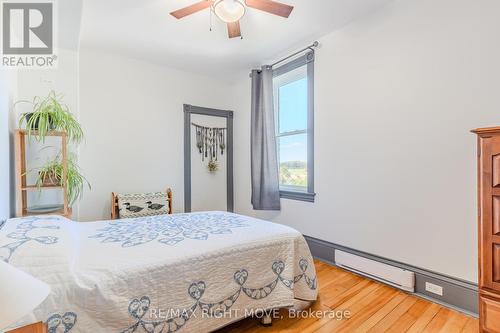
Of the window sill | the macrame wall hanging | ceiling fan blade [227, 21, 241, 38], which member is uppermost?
ceiling fan blade [227, 21, 241, 38]


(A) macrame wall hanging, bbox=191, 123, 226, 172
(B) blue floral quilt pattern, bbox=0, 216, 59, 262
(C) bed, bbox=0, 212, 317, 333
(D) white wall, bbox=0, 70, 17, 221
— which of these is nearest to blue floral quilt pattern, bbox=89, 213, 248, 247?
(C) bed, bbox=0, 212, 317, 333

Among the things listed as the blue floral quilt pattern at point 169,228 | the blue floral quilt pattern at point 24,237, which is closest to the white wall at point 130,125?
the blue floral quilt pattern at point 169,228

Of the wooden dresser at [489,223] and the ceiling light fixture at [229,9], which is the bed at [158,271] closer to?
the wooden dresser at [489,223]

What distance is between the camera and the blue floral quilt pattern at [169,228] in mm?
1666

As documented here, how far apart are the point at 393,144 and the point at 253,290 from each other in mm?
1670

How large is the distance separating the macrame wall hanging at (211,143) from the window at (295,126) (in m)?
1.06

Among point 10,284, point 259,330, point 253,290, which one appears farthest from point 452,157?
point 10,284

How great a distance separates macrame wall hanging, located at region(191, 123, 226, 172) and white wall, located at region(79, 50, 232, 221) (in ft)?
0.99

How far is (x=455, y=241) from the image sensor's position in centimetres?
188

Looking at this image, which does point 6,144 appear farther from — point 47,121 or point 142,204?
point 142,204

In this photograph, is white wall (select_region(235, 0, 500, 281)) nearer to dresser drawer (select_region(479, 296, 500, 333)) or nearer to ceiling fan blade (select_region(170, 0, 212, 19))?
dresser drawer (select_region(479, 296, 500, 333))

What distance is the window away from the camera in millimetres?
2959

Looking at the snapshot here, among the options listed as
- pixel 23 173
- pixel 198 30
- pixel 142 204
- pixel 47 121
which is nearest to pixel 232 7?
pixel 198 30

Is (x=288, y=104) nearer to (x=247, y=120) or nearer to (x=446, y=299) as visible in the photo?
(x=247, y=120)
